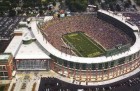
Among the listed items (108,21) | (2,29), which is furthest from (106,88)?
(2,29)

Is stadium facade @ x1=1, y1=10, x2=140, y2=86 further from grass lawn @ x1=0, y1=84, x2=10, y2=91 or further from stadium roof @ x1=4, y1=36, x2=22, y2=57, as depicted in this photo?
grass lawn @ x1=0, y1=84, x2=10, y2=91

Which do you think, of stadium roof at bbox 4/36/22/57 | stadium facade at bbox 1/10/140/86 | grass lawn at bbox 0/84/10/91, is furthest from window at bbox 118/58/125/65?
grass lawn at bbox 0/84/10/91

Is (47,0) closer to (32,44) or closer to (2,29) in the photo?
(2,29)

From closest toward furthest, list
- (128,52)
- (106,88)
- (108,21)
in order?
(106,88)
(128,52)
(108,21)

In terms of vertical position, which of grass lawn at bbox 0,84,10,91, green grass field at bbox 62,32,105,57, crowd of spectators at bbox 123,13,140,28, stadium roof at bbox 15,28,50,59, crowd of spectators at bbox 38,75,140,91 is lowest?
grass lawn at bbox 0,84,10,91

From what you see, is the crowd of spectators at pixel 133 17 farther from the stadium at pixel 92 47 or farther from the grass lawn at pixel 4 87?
the grass lawn at pixel 4 87

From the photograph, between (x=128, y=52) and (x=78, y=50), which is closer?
(x=128, y=52)

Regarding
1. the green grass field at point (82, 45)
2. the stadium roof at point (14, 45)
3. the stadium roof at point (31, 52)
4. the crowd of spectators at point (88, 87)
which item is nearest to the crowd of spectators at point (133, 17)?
the green grass field at point (82, 45)
